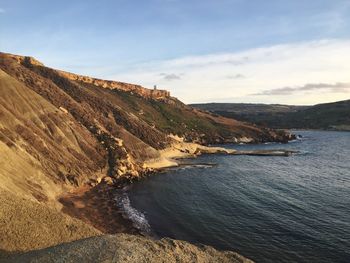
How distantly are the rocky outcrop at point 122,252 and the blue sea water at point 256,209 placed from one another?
12490mm

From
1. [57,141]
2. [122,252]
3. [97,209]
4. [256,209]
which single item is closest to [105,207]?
[97,209]

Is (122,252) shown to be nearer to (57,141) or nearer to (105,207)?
(105,207)

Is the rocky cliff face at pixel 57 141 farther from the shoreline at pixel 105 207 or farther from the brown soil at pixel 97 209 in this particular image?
the brown soil at pixel 97 209

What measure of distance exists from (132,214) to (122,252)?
2860cm

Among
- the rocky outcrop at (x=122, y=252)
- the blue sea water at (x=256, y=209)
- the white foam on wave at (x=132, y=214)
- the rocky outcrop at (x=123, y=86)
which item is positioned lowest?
the white foam on wave at (x=132, y=214)

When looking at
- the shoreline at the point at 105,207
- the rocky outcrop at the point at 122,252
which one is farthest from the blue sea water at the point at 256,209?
the rocky outcrop at the point at 122,252

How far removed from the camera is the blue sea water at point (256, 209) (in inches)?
1625

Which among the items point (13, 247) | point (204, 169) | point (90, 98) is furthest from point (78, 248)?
point (90, 98)

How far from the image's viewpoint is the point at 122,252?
2431 centimetres

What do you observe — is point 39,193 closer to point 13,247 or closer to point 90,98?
point 13,247

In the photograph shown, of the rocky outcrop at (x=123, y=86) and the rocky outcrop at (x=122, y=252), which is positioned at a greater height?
the rocky outcrop at (x=123, y=86)

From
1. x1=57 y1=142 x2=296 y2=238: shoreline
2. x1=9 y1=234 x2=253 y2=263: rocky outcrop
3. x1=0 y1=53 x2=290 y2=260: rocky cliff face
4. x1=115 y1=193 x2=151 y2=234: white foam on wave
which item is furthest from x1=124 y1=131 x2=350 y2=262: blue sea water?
x1=9 y1=234 x2=253 y2=263: rocky outcrop

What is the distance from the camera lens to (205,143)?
5802 inches

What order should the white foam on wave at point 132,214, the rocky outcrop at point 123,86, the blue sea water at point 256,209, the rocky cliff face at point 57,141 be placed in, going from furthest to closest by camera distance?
the rocky outcrop at point 123,86, the rocky cliff face at point 57,141, the white foam on wave at point 132,214, the blue sea water at point 256,209
